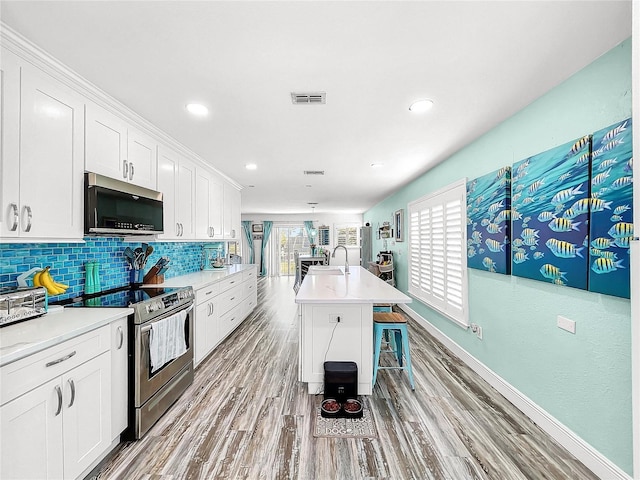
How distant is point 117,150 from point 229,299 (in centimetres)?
230

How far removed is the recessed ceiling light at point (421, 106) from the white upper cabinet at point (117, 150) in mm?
2346

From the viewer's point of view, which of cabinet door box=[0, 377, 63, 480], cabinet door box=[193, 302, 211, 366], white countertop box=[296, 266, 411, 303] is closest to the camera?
cabinet door box=[0, 377, 63, 480]

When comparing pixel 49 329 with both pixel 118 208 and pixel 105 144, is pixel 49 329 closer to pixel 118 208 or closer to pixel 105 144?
pixel 118 208

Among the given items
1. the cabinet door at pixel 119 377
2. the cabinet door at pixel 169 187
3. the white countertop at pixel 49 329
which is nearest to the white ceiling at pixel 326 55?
the cabinet door at pixel 169 187

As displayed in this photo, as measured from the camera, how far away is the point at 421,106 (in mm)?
2170

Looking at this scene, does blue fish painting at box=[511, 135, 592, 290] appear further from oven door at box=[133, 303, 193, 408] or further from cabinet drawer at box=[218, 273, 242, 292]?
cabinet drawer at box=[218, 273, 242, 292]

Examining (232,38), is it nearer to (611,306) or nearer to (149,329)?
(149,329)

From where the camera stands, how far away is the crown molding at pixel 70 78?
1428mm

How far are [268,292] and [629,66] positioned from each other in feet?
23.2

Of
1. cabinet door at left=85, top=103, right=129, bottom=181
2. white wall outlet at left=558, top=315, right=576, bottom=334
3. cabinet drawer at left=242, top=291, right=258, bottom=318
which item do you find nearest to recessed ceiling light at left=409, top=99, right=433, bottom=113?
white wall outlet at left=558, top=315, right=576, bottom=334

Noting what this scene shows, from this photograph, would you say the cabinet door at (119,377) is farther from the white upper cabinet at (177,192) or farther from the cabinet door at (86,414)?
the white upper cabinet at (177,192)

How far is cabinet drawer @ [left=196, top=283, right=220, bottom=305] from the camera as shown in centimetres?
300

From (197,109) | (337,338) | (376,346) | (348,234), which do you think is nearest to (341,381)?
(337,338)

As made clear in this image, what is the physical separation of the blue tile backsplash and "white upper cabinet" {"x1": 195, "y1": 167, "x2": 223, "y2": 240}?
2.07 ft
